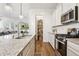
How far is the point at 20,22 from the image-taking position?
2047mm

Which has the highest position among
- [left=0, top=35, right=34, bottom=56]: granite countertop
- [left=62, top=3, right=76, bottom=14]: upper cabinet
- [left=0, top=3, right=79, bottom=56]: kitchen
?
[left=62, top=3, right=76, bottom=14]: upper cabinet

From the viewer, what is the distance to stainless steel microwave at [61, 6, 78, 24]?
1.89 metres

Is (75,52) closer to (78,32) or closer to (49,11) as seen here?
(78,32)

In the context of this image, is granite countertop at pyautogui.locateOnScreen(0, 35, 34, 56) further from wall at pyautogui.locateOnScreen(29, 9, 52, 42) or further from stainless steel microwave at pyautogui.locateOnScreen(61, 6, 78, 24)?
stainless steel microwave at pyautogui.locateOnScreen(61, 6, 78, 24)

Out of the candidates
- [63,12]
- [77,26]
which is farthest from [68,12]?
[77,26]

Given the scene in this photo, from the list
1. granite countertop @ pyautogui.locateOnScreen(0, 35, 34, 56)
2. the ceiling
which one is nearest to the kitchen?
the ceiling

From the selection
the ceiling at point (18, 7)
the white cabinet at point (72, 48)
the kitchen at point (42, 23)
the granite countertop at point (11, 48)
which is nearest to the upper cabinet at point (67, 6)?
the kitchen at point (42, 23)

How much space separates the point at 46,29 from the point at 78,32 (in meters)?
0.50

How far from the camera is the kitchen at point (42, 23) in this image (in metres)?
1.75

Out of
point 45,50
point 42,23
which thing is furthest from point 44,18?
point 45,50

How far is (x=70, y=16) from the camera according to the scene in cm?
206

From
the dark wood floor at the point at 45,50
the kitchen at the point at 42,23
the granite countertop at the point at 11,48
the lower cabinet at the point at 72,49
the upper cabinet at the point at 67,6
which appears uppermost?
the upper cabinet at the point at 67,6

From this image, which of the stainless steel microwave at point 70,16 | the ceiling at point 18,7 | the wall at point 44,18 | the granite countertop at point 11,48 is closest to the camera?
the granite countertop at point 11,48

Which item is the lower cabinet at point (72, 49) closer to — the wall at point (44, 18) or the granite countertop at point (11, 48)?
the granite countertop at point (11, 48)
